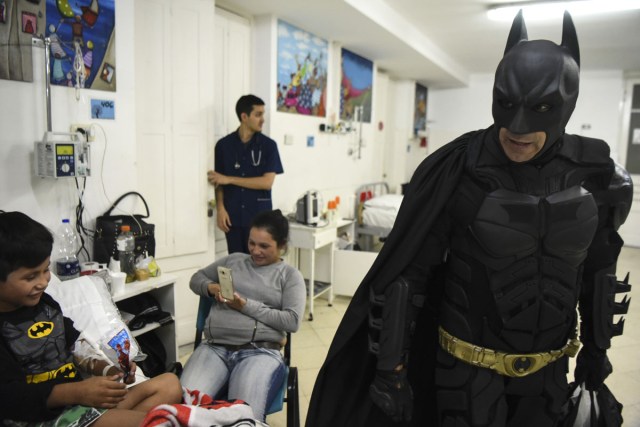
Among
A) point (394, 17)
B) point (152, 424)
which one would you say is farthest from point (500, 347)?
point (394, 17)

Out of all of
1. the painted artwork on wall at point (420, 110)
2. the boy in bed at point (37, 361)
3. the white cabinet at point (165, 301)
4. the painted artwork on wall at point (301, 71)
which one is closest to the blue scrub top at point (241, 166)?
the painted artwork on wall at point (301, 71)

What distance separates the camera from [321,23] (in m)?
4.25

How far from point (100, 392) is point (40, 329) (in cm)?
28

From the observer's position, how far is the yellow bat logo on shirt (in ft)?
4.90

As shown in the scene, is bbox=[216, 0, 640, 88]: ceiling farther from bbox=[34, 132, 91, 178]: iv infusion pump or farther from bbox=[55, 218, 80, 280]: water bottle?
bbox=[55, 218, 80, 280]: water bottle

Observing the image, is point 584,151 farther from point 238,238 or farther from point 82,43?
point 238,238

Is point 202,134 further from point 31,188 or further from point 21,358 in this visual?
point 21,358

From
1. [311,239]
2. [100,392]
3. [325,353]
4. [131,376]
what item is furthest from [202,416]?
[311,239]

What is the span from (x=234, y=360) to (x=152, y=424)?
73 cm

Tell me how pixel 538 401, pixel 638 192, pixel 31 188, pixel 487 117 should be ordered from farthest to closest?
1. pixel 487 117
2. pixel 638 192
3. pixel 31 188
4. pixel 538 401

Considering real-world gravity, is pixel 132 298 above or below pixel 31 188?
below

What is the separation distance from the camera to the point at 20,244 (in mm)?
1432

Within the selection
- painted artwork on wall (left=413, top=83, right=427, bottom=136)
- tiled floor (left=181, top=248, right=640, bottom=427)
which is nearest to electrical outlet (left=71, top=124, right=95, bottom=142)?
tiled floor (left=181, top=248, right=640, bottom=427)

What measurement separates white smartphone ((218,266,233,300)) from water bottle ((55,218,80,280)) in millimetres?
810
